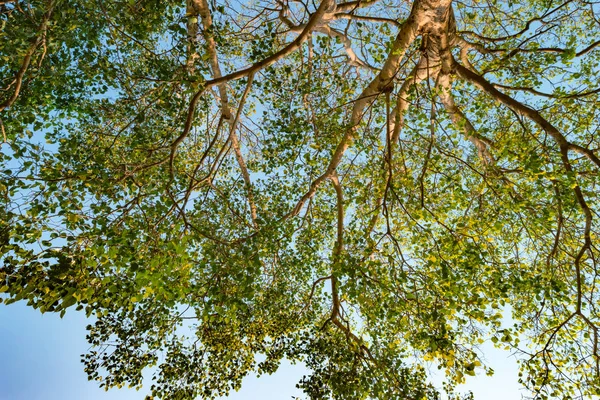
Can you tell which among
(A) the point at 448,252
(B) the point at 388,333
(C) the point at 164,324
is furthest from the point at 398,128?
(C) the point at 164,324

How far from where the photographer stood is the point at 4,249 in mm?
3525

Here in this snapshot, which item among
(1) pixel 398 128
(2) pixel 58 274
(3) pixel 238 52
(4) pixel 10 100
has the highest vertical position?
(3) pixel 238 52

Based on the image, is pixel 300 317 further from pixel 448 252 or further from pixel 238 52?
pixel 238 52

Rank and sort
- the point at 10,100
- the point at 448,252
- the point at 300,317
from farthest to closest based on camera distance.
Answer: the point at 300,317, the point at 448,252, the point at 10,100

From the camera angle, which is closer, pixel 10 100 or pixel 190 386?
pixel 10 100

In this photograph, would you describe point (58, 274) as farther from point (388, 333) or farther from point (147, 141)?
point (388, 333)

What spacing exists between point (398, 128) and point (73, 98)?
21.0 ft

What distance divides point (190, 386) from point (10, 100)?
19.4 feet

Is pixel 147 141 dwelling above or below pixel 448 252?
above

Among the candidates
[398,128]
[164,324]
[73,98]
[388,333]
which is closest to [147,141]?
[73,98]

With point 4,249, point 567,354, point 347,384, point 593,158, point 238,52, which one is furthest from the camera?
point 238,52

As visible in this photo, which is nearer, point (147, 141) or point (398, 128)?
point (147, 141)

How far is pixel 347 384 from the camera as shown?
6.13 meters

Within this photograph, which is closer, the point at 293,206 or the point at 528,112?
the point at 528,112
